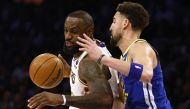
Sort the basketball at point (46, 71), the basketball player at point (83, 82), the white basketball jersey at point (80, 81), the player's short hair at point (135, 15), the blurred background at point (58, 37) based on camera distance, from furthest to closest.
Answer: the blurred background at point (58, 37)
the basketball at point (46, 71)
the white basketball jersey at point (80, 81)
the player's short hair at point (135, 15)
the basketball player at point (83, 82)

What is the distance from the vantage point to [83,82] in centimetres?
387

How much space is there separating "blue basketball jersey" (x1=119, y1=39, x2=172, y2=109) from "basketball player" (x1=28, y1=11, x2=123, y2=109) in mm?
153

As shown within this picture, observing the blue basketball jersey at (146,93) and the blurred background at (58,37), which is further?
the blurred background at (58,37)

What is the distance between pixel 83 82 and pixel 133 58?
1.98 feet

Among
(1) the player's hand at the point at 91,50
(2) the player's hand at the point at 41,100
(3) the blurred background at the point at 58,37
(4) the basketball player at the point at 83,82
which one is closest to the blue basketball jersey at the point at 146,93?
(4) the basketball player at the point at 83,82

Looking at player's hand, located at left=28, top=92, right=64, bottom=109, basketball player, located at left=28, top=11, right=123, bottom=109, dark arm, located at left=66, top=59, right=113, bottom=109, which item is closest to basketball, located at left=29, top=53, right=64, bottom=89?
basketball player, located at left=28, top=11, right=123, bottom=109

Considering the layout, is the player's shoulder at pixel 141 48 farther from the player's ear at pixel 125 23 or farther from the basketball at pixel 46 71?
the basketball at pixel 46 71

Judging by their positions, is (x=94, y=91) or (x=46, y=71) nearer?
(x=94, y=91)

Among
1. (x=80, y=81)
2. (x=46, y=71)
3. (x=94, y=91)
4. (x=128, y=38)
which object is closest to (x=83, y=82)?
(x=80, y=81)

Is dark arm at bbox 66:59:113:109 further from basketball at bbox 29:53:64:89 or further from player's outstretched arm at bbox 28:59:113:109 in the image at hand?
basketball at bbox 29:53:64:89

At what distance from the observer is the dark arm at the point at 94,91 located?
3594mm

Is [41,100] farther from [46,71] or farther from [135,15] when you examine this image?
[135,15]

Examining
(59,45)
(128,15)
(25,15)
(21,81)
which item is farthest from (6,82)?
(128,15)

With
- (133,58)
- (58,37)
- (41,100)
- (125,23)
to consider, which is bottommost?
(58,37)
